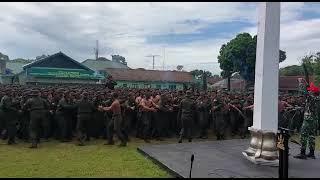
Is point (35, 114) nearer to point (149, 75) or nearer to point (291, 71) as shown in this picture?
point (149, 75)

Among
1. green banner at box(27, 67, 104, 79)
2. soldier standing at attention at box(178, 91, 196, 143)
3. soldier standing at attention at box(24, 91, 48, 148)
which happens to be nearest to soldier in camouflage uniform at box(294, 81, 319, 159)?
soldier standing at attention at box(178, 91, 196, 143)

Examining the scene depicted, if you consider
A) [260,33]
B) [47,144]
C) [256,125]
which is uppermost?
[260,33]

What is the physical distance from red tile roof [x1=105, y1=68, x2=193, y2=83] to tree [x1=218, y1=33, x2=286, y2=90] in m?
14.0

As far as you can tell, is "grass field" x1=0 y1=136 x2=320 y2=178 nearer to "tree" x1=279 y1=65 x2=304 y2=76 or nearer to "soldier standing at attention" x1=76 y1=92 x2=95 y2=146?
"soldier standing at attention" x1=76 y1=92 x2=95 y2=146

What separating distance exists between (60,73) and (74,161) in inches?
1400

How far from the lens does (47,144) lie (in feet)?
45.7

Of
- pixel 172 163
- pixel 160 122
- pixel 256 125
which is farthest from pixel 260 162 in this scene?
pixel 160 122

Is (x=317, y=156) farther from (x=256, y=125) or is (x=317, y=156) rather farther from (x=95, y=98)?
(x=95, y=98)

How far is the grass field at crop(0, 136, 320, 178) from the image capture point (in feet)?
31.2

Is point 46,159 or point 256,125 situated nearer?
point 256,125

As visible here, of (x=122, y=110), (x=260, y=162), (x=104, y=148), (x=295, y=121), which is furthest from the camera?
(x=295, y=121)

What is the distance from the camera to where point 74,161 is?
10.9m

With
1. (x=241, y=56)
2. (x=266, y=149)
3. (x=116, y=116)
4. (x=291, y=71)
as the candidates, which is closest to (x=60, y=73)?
(x=241, y=56)

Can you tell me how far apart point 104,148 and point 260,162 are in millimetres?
5242
